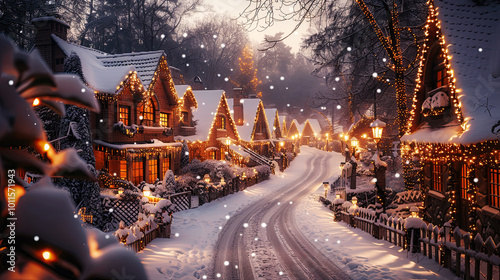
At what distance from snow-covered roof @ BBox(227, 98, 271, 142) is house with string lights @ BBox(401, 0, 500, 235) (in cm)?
2689

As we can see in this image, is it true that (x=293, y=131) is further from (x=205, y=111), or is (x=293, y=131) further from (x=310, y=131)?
(x=205, y=111)

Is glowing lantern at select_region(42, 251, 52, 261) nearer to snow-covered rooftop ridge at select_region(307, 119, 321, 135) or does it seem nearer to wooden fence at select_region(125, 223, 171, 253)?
wooden fence at select_region(125, 223, 171, 253)

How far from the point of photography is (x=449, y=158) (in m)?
11.4

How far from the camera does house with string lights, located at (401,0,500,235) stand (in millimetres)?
9289

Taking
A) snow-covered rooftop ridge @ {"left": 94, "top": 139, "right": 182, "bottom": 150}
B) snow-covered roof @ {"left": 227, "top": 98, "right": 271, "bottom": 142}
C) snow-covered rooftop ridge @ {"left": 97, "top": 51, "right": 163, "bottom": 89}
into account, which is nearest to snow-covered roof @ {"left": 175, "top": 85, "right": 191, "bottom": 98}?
snow-covered rooftop ridge @ {"left": 97, "top": 51, "right": 163, "bottom": 89}

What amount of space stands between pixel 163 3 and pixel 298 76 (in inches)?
2009

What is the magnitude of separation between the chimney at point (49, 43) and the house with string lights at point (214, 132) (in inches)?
470

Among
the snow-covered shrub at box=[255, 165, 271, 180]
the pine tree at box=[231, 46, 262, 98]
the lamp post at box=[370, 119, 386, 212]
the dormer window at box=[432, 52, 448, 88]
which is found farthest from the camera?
the pine tree at box=[231, 46, 262, 98]

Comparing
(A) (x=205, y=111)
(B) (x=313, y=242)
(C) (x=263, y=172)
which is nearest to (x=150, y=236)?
(B) (x=313, y=242)

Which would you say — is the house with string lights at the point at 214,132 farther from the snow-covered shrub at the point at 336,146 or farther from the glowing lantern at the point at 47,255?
the snow-covered shrub at the point at 336,146

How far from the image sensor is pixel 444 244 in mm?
8625

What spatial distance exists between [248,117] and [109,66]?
22.1 meters

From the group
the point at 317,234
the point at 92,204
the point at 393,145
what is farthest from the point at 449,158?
the point at 393,145

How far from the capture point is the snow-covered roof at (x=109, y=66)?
19.0 meters
